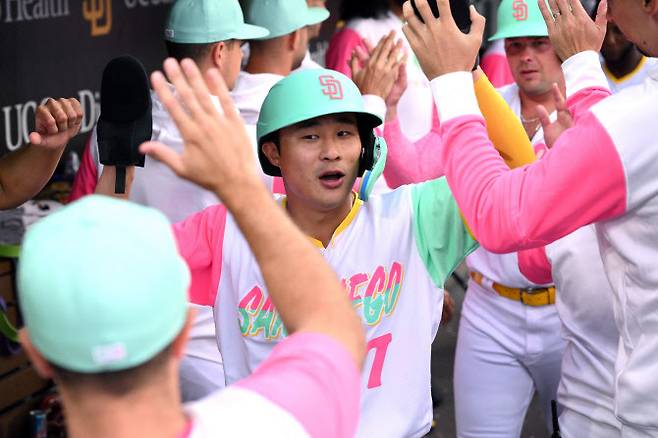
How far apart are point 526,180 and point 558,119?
384 mm

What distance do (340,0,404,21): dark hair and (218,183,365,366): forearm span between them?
187 inches

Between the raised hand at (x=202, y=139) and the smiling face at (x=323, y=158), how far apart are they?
1298mm

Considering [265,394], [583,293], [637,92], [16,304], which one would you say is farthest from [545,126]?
[16,304]

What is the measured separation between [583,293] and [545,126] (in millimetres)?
693

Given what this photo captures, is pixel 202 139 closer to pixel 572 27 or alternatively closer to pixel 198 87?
pixel 198 87

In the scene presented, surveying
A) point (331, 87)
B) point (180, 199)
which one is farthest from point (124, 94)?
point (180, 199)

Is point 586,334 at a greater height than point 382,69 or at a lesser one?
lesser

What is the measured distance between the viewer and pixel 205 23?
14.4ft

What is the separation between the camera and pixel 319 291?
68.6 inches

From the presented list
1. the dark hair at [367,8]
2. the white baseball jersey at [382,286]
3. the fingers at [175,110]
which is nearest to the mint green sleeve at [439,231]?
the white baseball jersey at [382,286]

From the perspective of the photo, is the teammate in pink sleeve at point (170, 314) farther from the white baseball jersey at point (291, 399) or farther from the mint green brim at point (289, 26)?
the mint green brim at point (289, 26)

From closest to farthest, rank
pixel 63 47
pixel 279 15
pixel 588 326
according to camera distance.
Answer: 1. pixel 588 326
2. pixel 279 15
3. pixel 63 47

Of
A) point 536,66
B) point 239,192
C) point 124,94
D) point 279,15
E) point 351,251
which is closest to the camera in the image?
point 239,192

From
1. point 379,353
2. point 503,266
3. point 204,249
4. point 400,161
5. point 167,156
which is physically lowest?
point 503,266
